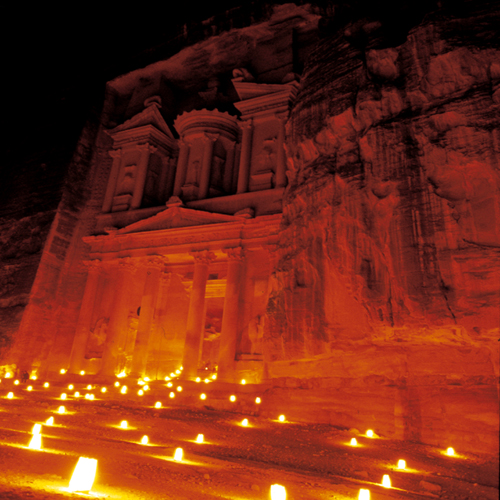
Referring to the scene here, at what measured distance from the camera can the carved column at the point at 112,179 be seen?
20.8 metres

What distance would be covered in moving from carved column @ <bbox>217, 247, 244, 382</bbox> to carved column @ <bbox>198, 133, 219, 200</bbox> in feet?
12.8

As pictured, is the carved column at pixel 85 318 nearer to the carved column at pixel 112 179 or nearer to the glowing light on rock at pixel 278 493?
the carved column at pixel 112 179

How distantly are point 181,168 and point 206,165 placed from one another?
151cm

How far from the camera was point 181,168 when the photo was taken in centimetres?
2039

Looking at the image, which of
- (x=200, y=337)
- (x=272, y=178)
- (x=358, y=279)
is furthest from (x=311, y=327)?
(x=272, y=178)

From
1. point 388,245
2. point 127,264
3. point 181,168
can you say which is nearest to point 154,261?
point 127,264

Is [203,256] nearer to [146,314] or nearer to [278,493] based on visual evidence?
[146,314]

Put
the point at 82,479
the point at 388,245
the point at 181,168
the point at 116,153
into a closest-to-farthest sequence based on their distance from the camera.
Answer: the point at 82,479
the point at 388,245
the point at 181,168
the point at 116,153

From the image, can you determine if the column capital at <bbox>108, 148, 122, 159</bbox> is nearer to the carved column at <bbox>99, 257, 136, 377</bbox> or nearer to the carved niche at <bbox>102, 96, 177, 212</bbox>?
the carved niche at <bbox>102, 96, 177, 212</bbox>

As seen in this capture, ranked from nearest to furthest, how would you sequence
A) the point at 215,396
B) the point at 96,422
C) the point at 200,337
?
the point at 96,422
the point at 215,396
the point at 200,337

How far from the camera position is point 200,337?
16.0 m

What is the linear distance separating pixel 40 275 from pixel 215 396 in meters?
10.4

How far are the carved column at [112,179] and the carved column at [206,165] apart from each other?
15.9ft

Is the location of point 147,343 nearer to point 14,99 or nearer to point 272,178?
point 272,178
